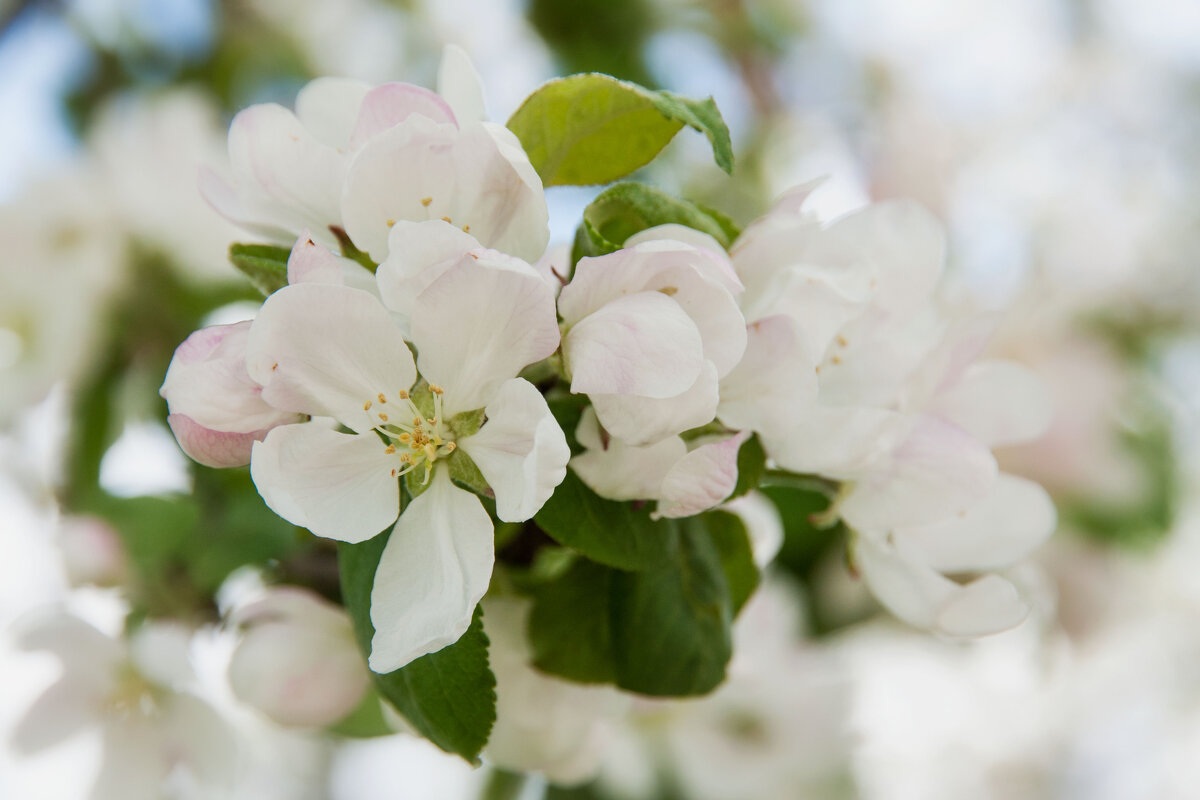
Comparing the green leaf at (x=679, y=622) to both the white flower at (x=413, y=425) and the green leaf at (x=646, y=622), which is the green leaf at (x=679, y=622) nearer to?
the green leaf at (x=646, y=622)

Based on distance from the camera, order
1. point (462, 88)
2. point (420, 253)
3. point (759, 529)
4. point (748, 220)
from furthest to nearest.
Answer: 1. point (748, 220)
2. point (759, 529)
3. point (462, 88)
4. point (420, 253)

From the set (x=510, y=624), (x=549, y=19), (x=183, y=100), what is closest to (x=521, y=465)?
(x=510, y=624)

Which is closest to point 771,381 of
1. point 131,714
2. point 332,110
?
point 332,110

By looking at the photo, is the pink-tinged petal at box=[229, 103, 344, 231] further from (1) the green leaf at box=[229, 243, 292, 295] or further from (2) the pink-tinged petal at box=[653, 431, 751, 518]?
(2) the pink-tinged petal at box=[653, 431, 751, 518]

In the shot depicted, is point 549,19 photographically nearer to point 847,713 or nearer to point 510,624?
point 847,713

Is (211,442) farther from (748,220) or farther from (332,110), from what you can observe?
(748,220)

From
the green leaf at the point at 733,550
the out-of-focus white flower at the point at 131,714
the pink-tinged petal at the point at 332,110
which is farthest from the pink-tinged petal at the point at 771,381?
the out-of-focus white flower at the point at 131,714

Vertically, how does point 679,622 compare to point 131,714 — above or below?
above

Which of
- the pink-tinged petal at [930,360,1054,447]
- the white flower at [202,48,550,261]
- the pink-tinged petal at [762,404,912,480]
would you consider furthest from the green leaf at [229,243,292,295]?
the pink-tinged petal at [930,360,1054,447]
